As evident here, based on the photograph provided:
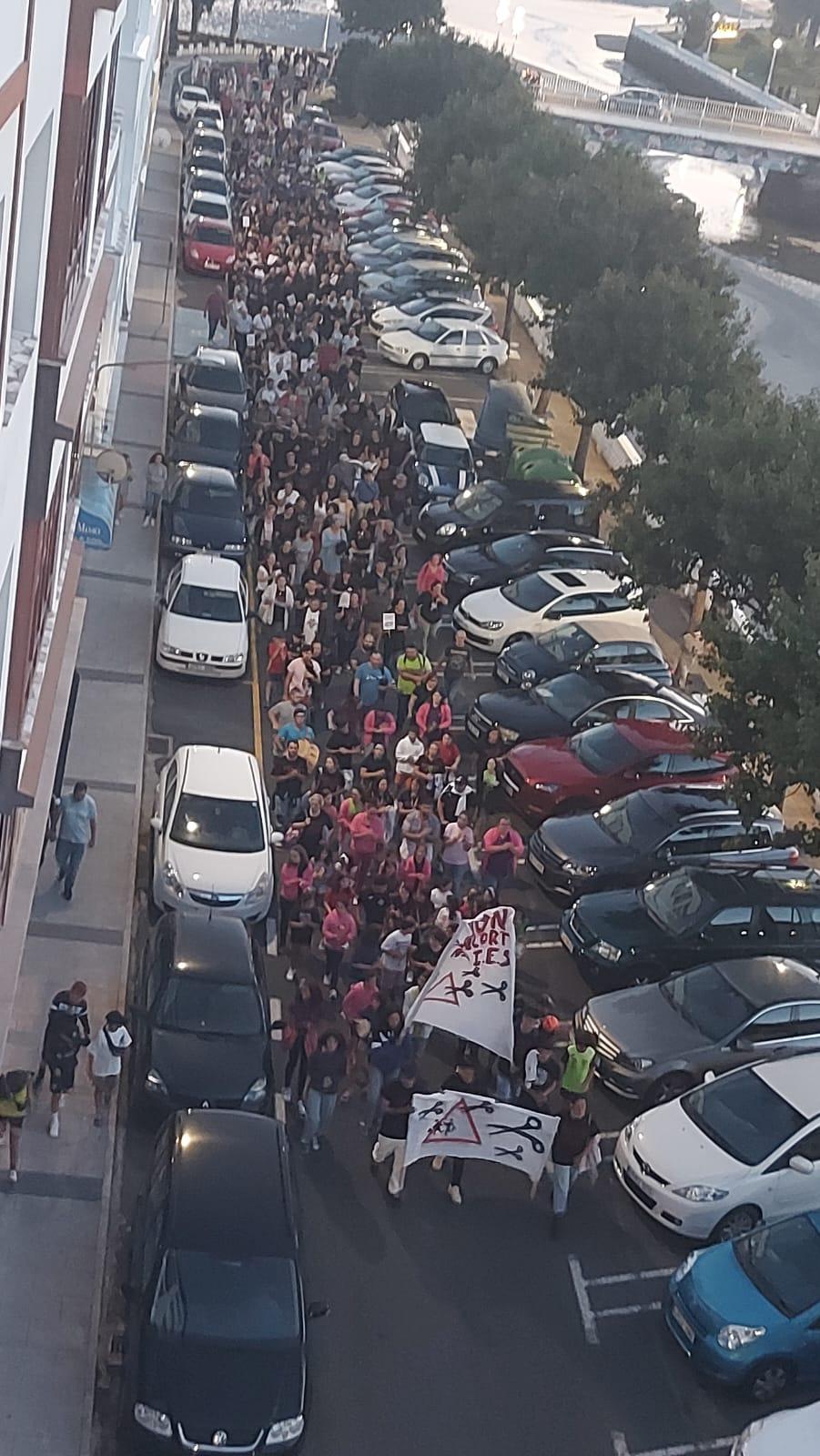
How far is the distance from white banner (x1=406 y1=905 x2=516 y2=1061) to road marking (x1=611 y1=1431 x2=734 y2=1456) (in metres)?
3.60

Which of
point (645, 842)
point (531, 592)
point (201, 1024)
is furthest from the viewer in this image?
point (531, 592)

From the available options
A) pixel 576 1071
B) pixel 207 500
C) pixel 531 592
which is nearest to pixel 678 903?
pixel 576 1071

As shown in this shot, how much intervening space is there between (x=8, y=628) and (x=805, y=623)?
8.67m

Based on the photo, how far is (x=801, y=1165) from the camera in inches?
590

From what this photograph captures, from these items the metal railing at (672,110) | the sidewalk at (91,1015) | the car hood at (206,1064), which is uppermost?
the metal railing at (672,110)

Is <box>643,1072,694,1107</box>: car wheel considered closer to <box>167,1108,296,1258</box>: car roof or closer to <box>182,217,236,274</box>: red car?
<box>167,1108,296,1258</box>: car roof

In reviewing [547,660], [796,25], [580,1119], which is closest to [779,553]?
[547,660]

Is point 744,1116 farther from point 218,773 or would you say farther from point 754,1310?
point 218,773

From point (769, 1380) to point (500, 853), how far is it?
6929 millimetres

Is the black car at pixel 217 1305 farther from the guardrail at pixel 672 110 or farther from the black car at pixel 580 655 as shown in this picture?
the guardrail at pixel 672 110

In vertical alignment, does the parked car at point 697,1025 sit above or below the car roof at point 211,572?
below

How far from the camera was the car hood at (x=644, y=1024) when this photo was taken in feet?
55.2

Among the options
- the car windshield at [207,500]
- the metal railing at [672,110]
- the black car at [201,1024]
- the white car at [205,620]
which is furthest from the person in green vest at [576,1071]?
the metal railing at [672,110]

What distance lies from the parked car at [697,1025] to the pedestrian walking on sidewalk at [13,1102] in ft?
19.1
